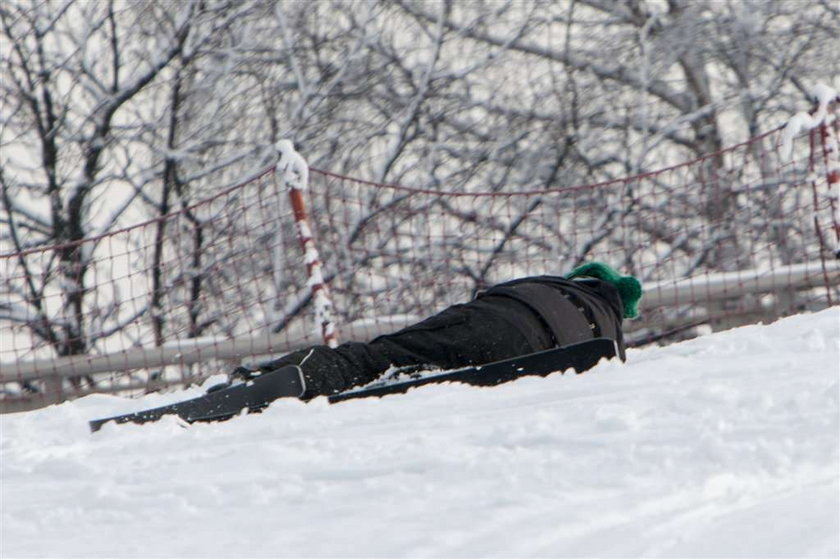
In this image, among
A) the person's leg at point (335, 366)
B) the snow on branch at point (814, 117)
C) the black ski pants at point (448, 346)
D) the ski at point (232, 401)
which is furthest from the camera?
the snow on branch at point (814, 117)

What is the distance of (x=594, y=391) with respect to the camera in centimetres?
365

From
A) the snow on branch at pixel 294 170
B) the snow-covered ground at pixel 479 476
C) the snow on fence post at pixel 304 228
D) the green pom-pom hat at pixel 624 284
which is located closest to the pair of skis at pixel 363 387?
the snow-covered ground at pixel 479 476

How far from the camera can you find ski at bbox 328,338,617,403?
13.4ft

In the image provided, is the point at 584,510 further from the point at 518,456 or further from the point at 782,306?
the point at 782,306

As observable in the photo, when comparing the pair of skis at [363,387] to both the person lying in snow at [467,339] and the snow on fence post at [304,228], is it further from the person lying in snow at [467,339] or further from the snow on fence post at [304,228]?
the snow on fence post at [304,228]

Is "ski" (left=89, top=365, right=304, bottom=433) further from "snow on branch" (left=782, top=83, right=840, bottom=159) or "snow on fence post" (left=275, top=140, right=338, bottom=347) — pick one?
"snow on branch" (left=782, top=83, right=840, bottom=159)

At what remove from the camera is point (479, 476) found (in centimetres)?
288

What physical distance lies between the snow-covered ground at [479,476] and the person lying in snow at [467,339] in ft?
0.95

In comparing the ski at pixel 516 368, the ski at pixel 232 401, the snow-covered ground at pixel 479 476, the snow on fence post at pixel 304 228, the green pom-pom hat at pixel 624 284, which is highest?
the snow on fence post at pixel 304 228

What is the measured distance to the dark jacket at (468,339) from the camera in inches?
164

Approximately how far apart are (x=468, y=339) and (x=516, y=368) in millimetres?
203

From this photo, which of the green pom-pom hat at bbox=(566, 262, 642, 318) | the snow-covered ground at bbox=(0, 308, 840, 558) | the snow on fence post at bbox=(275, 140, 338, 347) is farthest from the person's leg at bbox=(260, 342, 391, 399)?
the snow on fence post at bbox=(275, 140, 338, 347)

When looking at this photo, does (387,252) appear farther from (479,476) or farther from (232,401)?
(479,476)

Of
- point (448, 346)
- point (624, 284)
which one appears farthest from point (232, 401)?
point (624, 284)
